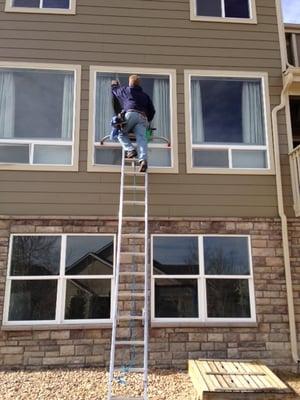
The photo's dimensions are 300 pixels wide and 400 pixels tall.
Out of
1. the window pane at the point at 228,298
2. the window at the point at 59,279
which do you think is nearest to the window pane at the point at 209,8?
the window at the point at 59,279

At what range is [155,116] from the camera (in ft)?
26.5

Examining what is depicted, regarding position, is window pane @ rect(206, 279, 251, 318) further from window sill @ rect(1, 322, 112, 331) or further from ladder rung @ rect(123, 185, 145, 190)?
ladder rung @ rect(123, 185, 145, 190)

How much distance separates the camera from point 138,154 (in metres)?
7.21

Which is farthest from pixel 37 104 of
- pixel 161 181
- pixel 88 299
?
pixel 88 299

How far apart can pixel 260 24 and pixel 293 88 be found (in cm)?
153

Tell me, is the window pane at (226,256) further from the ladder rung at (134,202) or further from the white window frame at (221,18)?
the white window frame at (221,18)

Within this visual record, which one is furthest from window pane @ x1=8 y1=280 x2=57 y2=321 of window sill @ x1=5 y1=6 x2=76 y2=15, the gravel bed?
window sill @ x1=5 y1=6 x2=76 y2=15

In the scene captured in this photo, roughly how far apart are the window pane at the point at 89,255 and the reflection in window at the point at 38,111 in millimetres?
1455

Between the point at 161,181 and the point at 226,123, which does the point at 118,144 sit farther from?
the point at 226,123

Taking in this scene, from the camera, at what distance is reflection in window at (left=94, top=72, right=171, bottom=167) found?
7789 mm

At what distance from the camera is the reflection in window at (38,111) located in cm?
770

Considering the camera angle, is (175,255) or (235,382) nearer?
(235,382)

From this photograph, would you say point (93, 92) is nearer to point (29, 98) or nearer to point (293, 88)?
point (29, 98)

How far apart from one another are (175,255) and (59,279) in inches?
79.2
